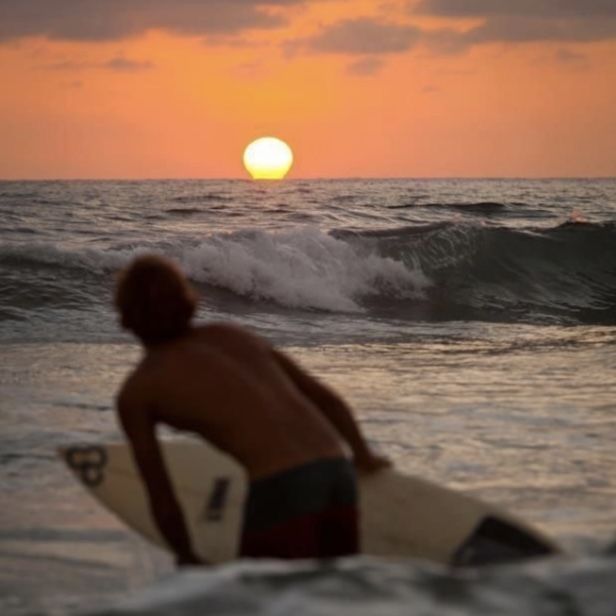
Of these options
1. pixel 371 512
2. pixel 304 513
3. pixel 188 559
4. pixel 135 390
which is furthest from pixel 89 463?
pixel 304 513

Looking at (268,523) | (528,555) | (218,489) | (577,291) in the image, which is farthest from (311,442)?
(577,291)

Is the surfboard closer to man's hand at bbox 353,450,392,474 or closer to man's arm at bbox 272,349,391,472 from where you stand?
man's hand at bbox 353,450,392,474

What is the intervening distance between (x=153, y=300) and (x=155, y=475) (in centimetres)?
54

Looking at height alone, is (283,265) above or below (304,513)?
above

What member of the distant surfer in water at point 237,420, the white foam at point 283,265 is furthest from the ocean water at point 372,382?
the distant surfer in water at point 237,420

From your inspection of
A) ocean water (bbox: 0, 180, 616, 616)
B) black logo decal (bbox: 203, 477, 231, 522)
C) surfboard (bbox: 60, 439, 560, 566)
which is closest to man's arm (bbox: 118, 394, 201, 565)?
ocean water (bbox: 0, 180, 616, 616)

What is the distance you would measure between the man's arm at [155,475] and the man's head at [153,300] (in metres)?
0.22

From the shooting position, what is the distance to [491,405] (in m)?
8.52

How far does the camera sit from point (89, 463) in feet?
16.2

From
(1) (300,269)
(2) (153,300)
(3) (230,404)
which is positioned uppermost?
(2) (153,300)

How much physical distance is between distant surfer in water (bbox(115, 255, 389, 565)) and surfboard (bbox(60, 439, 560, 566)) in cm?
78

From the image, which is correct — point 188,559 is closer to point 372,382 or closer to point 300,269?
point 372,382

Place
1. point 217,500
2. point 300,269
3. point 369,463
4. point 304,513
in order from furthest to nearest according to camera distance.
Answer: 1. point 300,269
2. point 217,500
3. point 369,463
4. point 304,513

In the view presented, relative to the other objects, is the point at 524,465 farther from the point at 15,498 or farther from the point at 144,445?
the point at 144,445
